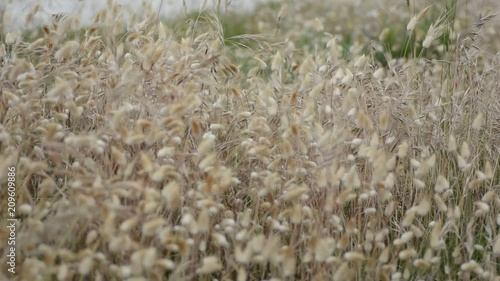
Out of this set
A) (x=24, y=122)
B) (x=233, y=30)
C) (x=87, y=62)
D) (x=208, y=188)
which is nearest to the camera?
(x=208, y=188)

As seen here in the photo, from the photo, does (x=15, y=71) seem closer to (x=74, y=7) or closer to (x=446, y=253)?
(x=74, y=7)

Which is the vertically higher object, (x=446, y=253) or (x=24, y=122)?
(x=24, y=122)

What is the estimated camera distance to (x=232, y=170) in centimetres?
249

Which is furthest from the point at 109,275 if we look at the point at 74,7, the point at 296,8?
the point at 296,8

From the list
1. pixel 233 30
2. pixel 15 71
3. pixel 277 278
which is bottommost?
pixel 233 30

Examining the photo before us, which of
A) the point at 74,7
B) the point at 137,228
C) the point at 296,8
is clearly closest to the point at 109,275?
the point at 137,228

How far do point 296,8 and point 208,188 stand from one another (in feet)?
15.1

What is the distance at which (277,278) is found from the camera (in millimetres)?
2062

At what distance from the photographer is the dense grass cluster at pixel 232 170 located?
1.92 metres

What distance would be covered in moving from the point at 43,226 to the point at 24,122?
45 cm

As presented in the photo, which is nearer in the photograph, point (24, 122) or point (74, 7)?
point (24, 122)

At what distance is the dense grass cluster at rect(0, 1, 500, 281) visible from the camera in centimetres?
192

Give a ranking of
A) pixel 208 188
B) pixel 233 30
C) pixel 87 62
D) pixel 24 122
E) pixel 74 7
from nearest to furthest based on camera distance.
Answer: pixel 208 188 → pixel 24 122 → pixel 87 62 → pixel 74 7 → pixel 233 30

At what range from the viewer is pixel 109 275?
2016 mm
